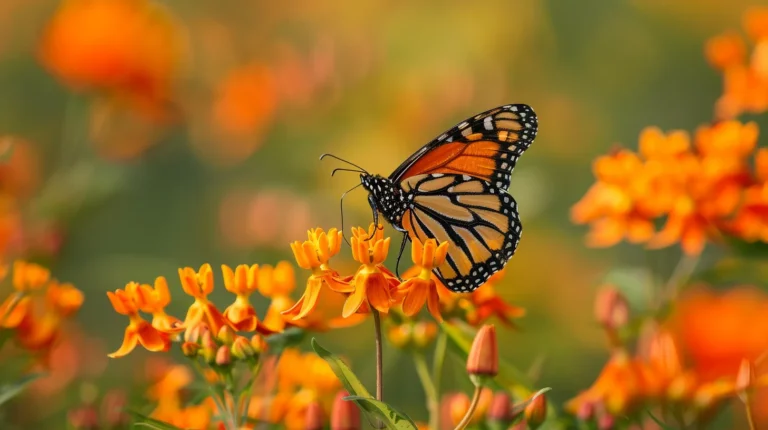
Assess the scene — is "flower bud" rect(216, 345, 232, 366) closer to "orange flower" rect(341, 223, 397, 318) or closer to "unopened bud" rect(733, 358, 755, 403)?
"orange flower" rect(341, 223, 397, 318)

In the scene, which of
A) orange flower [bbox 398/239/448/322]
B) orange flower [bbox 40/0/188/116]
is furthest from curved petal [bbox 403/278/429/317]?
orange flower [bbox 40/0/188/116]

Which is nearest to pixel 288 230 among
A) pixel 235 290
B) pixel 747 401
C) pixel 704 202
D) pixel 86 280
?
pixel 86 280

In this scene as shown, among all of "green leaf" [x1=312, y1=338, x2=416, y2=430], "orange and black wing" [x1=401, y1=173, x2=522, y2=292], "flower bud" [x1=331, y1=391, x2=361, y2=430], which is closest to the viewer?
"green leaf" [x1=312, y1=338, x2=416, y2=430]

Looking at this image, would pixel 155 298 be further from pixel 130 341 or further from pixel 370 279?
pixel 370 279

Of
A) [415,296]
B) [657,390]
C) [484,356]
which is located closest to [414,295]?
[415,296]

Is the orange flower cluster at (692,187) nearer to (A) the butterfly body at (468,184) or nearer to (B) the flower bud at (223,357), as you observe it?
(A) the butterfly body at (468,184)

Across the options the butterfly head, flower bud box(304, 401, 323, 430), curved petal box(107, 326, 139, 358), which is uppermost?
the butterfly head

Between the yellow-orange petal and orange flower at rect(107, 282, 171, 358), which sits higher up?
the yellow-orange petal
